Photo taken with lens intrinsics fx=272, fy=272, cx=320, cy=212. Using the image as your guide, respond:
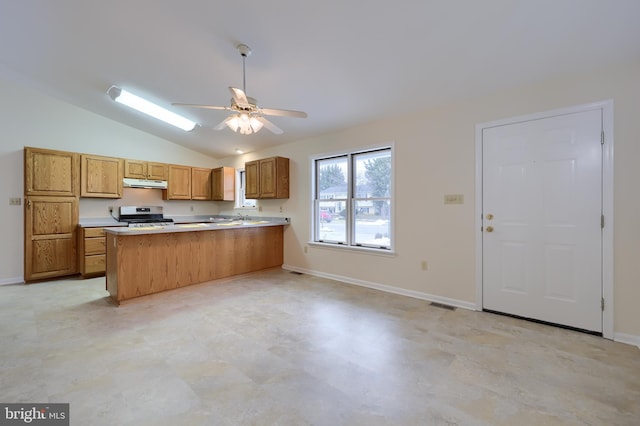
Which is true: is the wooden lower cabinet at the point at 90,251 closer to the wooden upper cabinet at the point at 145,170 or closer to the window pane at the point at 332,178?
the wooden upper cabinet at the point at 145,170

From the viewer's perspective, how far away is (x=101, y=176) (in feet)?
16.3

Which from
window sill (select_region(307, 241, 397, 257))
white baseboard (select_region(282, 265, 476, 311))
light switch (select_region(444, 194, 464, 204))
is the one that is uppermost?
light switch (select_region(444, 194, 464, 204))

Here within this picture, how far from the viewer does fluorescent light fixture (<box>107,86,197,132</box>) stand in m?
3.92

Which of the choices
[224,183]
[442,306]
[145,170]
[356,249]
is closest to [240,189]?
[224,183]

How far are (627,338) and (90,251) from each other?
6945 millimetres

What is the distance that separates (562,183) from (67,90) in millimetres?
6773

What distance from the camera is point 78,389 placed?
5.84 feet

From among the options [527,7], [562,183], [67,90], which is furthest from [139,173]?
[562,183]

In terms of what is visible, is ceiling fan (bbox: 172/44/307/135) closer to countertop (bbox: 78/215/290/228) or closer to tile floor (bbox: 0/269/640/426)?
tile floor (bbox: 0/269/640/426)

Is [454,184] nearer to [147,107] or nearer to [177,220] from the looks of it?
[147,107]

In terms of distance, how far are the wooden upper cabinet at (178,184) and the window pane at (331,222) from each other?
3.29 meters

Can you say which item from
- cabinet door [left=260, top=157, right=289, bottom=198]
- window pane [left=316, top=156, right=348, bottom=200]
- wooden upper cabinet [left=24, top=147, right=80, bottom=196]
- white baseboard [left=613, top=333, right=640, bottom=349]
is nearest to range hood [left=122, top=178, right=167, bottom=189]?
wooden upper cabinet [left=24, top=147, right=80, bottom=196]

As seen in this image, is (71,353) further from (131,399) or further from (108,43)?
(108,43)

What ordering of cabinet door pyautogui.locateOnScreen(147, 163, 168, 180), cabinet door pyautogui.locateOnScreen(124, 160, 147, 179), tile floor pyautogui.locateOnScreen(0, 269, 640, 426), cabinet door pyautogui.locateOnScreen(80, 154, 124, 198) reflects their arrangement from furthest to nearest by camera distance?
1. cabinet door pyautogui.locateOnScreen(147, 163, 168, 180)
2. cabinet door pyautogui.locateOnScreen(124, 160, 147, 179)
3. cabinet door pyautogui.locateOnScreen(80, 154, 124, 198)
4. tile floor pyautogui.locateOnScreen(0, 269, 640, 426)
